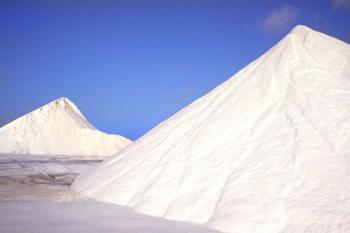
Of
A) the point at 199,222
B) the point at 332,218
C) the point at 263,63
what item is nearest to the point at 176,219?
the point at 199,222

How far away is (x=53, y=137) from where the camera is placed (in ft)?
110

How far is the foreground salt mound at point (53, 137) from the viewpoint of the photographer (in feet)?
107

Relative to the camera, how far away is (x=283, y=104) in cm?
793

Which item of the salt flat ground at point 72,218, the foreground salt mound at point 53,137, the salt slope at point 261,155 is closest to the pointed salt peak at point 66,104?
the foreground salt mound at point 53,137

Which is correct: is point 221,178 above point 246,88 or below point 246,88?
below

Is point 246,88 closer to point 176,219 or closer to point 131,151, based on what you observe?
point 131,151

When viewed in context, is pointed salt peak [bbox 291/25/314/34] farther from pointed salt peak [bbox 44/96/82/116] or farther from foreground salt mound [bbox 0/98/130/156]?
pointed salt peak [bbox 44/96/82/116]

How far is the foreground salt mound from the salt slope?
2405 centimetres

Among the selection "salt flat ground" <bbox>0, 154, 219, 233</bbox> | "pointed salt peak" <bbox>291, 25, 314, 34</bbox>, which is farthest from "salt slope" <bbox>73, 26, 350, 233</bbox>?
"salt flat ground" <bbox>0, 154, 219, 233</bbox>

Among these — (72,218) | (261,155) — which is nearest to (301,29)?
(261,155)

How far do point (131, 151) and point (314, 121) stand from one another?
469 cm

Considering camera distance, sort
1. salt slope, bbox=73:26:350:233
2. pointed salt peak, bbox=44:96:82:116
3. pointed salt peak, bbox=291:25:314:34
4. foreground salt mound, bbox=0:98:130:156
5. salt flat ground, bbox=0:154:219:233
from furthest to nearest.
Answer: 1. pointed salt peak, bbox=44:96:82:116
2. foreground salt mound, bbox=0:98:130:156
3. pointed salt peak, bbox=291:25:314:34
4. salt slope, bbox=73:26:350:233
5. salt flat ground, bbox=0:154:219:233

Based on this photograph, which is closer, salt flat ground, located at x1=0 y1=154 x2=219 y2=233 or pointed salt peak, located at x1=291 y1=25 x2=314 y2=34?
salt flat ground, located at x1=0 y1=154 x2=219 y2=233

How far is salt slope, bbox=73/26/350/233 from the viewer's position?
5578 millimetres
